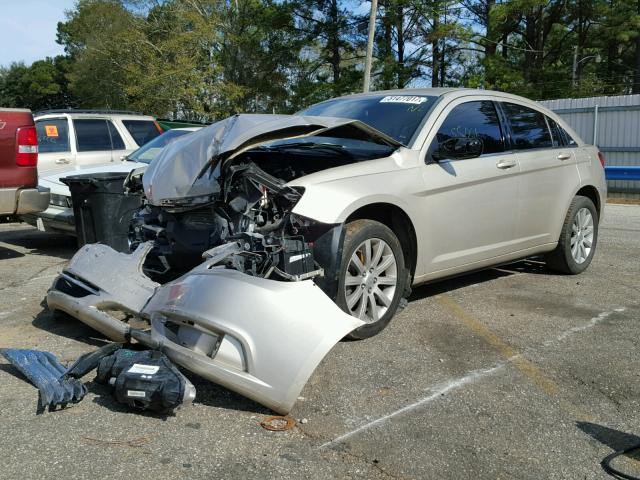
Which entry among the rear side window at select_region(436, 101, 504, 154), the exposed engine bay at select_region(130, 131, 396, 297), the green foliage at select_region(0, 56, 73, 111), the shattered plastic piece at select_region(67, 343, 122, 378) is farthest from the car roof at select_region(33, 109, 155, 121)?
the green foliage at select_region(0, 56, 73, 111)

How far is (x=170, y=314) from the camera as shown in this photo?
348 cm

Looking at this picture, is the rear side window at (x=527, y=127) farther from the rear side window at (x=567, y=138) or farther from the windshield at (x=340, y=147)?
the windshield at (x=340, y=147)

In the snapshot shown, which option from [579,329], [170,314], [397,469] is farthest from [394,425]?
[579,329]

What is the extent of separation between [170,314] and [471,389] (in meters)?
1.79

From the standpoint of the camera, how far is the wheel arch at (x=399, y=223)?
4527 millimetres

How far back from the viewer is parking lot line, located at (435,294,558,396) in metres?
3.73

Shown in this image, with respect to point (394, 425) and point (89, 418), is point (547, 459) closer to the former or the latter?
point (394, 425)

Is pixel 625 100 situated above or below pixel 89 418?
above

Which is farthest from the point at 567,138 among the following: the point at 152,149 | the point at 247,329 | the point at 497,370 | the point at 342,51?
the point at 342,51

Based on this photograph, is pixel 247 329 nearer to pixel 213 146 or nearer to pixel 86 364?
pixel 86 364

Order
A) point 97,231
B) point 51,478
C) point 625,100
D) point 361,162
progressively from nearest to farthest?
point 51,478 → point 361,162 → point 97,231 → point 625,100

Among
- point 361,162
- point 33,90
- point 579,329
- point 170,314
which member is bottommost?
point 579,329

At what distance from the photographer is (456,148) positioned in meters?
4.90

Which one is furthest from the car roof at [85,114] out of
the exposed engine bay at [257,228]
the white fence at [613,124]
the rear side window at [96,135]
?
the white fence at [613,124]
